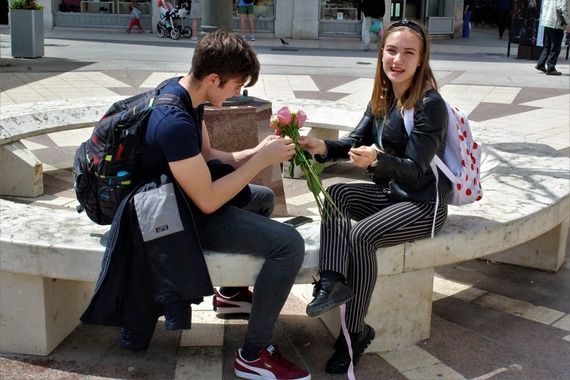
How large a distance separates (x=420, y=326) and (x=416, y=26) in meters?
1.38

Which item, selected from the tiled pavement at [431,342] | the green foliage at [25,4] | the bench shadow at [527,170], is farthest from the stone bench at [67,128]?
the green foliage at [25,4]

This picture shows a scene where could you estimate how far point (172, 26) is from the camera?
67.7ft

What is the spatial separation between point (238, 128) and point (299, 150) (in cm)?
196

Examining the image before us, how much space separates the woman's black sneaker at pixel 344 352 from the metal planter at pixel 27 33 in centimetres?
1246

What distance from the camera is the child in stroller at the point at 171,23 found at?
20625 millimetres

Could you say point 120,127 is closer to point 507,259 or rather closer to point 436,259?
point 436,259

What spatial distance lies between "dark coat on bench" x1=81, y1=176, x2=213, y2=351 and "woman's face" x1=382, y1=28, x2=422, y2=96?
1132 millimetres

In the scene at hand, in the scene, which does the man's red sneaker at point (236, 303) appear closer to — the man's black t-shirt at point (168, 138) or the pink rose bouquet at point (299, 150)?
the pink rose bouquet at point (299, 150)

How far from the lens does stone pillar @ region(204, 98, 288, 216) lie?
522cm

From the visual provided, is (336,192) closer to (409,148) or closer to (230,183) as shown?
(409,148)

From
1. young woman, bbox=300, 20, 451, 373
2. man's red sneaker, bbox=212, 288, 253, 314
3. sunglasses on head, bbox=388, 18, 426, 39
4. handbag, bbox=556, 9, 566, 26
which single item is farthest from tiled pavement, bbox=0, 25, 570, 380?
handbag, bbox=556, 9, 566, 26

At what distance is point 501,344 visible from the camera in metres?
3.63

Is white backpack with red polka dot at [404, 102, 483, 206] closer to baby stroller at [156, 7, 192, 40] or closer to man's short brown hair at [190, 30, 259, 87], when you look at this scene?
man's short brown hair at [190, 30, 259, 87]

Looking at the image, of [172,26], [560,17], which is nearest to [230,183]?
[560,17]
